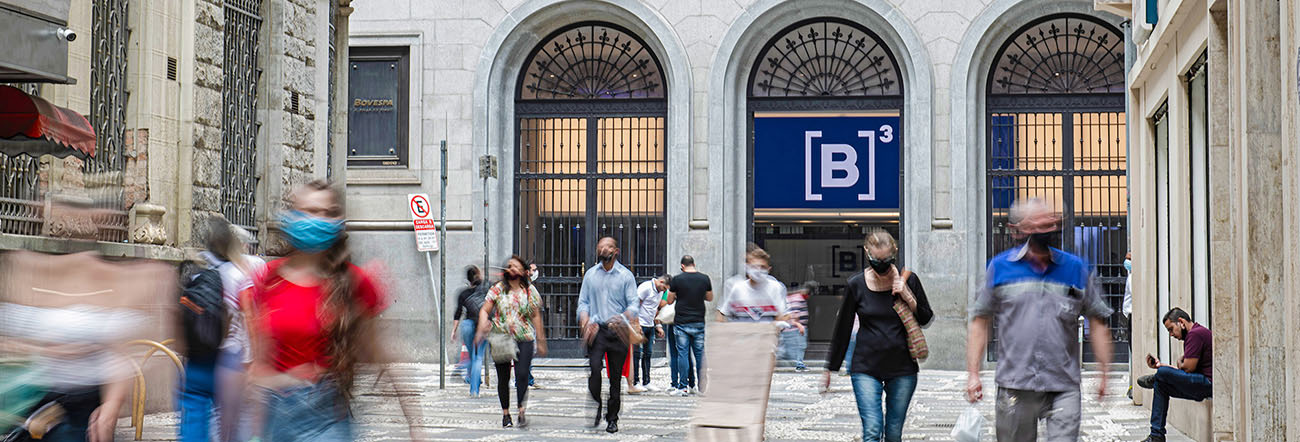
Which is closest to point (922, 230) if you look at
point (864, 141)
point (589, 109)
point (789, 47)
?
point (864, 141)

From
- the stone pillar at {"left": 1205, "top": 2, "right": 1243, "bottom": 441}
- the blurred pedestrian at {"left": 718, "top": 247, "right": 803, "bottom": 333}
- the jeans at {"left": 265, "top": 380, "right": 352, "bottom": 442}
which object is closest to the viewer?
the jeans at {"left": 265, "top": 380, "right": 352, "bottom": 442}

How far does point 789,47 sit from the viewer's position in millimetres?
24453

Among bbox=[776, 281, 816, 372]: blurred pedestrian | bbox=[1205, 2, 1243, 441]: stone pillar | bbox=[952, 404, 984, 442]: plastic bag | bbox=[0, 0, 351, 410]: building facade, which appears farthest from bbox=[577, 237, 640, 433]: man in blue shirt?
bbox=[952, 404, 984, 442]: plastic bag

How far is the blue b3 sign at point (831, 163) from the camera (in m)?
24.2

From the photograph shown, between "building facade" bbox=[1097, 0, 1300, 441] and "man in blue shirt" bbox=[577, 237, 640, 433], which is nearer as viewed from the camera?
"building facade" bbox=[1097, 0, 1300, 441]

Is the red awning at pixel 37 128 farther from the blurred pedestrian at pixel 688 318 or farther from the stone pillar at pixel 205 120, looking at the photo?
the blurred pedestrian at pixel 688 318

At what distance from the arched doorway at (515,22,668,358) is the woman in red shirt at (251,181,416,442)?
742 inches

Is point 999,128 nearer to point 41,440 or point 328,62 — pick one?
point 328,62

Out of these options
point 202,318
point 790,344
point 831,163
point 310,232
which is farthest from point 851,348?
point 310,232

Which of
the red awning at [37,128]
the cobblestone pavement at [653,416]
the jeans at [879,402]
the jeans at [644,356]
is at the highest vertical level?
the red awning at [37,128]

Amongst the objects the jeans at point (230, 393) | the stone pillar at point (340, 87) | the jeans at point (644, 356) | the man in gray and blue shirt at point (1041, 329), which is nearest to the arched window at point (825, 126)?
the jeans at point (644, 356)

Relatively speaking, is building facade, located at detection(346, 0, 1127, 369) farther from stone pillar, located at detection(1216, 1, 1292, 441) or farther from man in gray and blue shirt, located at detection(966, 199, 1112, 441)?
man in gray and blue shirt, located at detection(966, 199, 1112, 441)

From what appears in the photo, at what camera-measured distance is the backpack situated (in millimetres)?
8422

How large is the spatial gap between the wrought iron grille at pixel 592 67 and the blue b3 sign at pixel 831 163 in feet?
7.48
